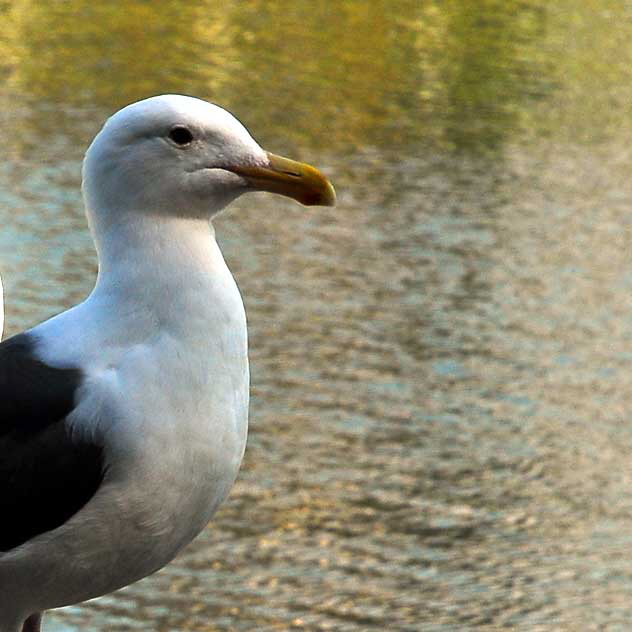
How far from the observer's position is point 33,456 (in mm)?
3979

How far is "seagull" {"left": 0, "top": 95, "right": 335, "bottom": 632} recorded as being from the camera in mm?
3887

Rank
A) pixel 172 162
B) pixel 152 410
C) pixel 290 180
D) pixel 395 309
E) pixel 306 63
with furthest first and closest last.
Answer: pixel 306 63 → pixel 395 309 → pixel 290 180 → pixel 172 162 → pixel 152 410

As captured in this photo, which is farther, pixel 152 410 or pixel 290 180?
pixel 290 180

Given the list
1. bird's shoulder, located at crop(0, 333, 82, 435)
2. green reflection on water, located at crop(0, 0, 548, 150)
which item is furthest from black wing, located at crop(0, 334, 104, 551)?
green reflection on water, located at crop(0, 0, 548, 150)

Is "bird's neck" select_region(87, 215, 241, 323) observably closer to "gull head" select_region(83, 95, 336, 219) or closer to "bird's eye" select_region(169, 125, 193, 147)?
"gull head" select_region(83, 95, 336, 219)

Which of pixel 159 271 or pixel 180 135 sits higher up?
pixel 180 135

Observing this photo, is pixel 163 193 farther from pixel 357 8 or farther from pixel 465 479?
pixel 357 8

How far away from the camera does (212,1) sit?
3731cm

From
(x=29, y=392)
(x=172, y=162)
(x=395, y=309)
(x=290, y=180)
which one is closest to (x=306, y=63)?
(x=395, y=309)

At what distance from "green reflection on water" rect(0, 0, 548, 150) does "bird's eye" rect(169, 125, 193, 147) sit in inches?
771

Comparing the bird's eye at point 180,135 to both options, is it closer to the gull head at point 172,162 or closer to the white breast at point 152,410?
the gull head at point 172,162

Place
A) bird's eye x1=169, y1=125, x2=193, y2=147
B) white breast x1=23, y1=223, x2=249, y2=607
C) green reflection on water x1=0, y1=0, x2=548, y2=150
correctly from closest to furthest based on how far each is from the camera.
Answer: white breast x1=23, y1=223, x2=249, y2=607
bird's eye x1=169, y1=125, x2=193, y2=147
green reflection on water x1=0, y1=0, x2=548, y2=150

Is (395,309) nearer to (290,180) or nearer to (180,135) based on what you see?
(290,180)

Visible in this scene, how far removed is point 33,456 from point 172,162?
0.75 m
